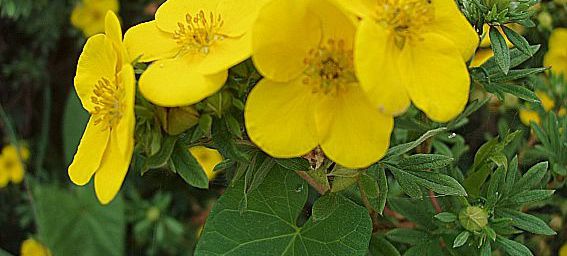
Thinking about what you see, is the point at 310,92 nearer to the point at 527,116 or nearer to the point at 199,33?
the point at 199,33

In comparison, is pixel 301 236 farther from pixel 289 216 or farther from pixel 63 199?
pixel 63 199

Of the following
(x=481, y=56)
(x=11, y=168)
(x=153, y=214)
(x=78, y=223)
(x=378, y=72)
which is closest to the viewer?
(x=378, y=72)

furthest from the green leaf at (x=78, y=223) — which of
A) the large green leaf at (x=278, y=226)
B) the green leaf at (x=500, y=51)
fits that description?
the green leaf at (x=500, y=51)

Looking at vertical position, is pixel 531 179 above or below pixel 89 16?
above

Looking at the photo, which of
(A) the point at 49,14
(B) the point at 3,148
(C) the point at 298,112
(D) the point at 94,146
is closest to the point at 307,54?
(C) the point at 298,112

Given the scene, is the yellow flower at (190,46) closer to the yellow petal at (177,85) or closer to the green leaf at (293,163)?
the yellow petal at (177,85)

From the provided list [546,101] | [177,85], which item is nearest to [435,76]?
[177,85]
